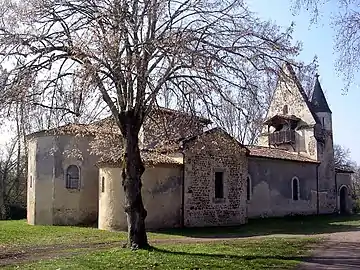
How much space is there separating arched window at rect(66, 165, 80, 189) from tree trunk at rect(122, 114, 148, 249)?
43.4 feet

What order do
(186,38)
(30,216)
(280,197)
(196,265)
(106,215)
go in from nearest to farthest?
1. (196,265)
2. (186,38)
3. (106,215)
4. (30,216)
5. (280,197)

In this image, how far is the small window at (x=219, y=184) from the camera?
27984 mm

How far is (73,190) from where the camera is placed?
28.1 m

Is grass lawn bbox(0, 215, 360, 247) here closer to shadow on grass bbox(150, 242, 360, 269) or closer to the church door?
shadow on grass bbox(150, 242, 360, 269)

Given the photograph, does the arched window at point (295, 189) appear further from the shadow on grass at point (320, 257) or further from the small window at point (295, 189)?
the shadow on grass at point (320, 257)

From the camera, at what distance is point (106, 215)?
2480cm

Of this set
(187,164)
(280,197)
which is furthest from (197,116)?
(280,197)

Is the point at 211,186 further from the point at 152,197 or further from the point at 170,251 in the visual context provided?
the point at 170,251

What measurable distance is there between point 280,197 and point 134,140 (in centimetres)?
2170

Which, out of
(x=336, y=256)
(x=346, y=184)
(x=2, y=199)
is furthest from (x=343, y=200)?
(x=336, y=256)

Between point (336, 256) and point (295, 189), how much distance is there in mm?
22409

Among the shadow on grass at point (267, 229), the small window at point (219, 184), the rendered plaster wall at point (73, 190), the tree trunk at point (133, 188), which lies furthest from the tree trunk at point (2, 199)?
the tree trunk at point (133, 188)

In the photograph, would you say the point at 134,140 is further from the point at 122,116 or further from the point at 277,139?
the point at 277,139

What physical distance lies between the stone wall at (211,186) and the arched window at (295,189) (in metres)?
8.37
